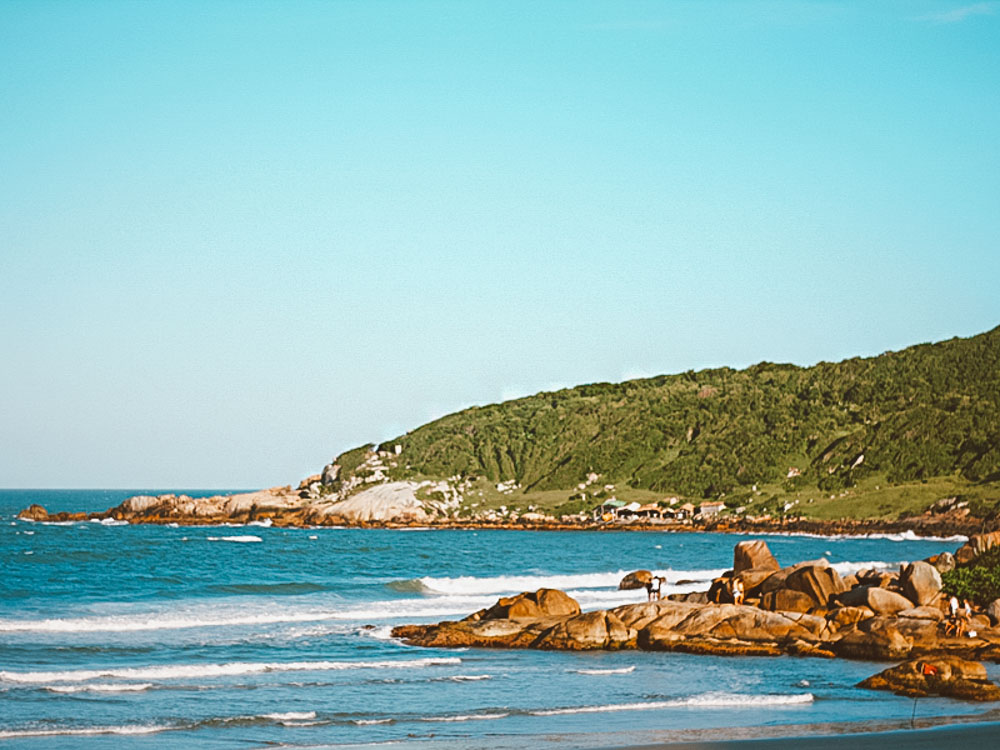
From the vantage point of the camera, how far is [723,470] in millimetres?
172625

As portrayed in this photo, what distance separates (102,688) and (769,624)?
66.2 feet

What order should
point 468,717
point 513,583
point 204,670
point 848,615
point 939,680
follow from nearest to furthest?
point 468,717
point 939,680
point 204,670
point 848,615
point 513,583

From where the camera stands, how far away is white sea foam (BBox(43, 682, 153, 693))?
27.7 metres

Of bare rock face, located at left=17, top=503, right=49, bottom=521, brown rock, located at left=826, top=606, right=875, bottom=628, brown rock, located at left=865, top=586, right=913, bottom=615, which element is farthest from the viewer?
bare rock face, located at left=17, top=503, right=49, bottom=521

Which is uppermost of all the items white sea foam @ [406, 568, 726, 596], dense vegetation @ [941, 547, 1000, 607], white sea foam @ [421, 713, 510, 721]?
dense vegetation @ [941, 547, 1000, 607]

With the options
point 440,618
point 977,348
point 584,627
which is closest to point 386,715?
point 584,627

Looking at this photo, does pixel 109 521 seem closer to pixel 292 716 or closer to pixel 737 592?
pixel 737 592

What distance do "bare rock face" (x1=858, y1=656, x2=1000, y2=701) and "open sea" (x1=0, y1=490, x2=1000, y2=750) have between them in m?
A: 0.71

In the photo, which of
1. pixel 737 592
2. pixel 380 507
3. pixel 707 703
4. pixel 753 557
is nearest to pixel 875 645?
pixel 737 592

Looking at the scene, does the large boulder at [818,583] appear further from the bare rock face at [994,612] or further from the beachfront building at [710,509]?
the beachfront building at [710,509]

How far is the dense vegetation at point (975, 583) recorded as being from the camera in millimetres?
37594

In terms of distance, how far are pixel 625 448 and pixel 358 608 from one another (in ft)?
459

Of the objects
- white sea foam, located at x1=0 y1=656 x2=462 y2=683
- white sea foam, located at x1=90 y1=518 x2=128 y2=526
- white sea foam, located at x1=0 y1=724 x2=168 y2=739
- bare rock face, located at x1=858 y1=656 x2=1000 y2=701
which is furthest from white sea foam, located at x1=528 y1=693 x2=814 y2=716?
white sea foam, located at x1=90 y1=518 x2=128 y2=526

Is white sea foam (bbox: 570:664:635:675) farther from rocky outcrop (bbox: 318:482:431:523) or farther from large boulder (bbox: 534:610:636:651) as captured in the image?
rocky outcrop (bbox: 318:482:431:523)
